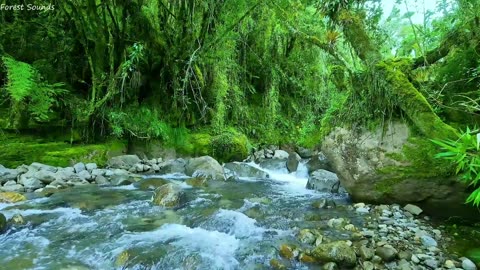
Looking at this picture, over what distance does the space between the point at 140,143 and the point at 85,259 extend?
502 centimetres

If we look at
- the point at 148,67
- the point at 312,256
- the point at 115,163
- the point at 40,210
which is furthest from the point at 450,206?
the point at 148,67

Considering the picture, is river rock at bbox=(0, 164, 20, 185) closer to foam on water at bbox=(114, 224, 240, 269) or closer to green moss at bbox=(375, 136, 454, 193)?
foam on water at bbox=(114, 224, 240, 269)

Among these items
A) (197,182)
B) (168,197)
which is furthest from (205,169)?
(168,197)

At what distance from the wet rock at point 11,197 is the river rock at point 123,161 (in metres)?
2.23

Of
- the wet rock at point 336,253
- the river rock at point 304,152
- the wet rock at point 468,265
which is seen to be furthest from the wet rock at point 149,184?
the river rock at point 304,152

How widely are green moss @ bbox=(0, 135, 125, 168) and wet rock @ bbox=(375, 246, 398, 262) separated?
5667 mm

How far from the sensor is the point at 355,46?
5.22m

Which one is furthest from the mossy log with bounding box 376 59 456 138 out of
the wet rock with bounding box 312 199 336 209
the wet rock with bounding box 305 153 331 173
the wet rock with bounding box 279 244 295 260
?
the wet rock with bounding box 305 153 331 173

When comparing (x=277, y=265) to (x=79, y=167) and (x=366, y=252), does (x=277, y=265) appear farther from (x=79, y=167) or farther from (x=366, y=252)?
(x=79, y=167)

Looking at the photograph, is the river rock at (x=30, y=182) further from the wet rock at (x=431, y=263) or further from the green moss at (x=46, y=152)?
the wet rock at (x=431, y=263)

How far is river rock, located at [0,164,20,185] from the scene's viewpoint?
5.41 meters

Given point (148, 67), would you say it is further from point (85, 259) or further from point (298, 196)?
point (85, 259)

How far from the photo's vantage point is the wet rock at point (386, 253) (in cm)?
314

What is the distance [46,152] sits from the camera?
6.53 m
